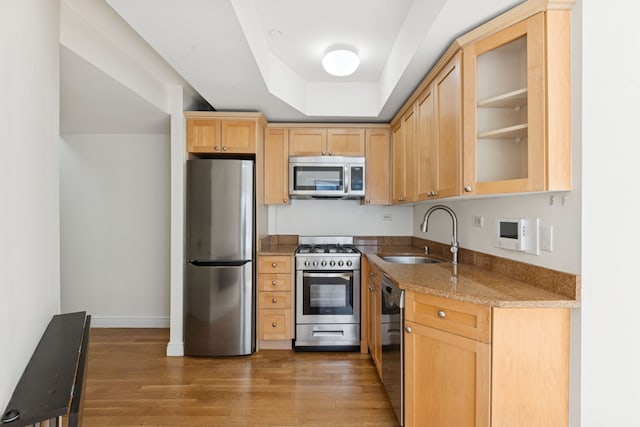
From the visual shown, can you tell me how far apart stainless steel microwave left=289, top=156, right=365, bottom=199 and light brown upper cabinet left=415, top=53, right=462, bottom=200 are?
0.89 m

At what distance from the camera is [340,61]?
2.48m

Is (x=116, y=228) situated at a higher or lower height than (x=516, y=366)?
higher

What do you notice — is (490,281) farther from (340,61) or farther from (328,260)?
(340,61)

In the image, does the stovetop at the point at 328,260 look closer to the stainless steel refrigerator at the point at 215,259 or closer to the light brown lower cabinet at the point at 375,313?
the light brown lower cabinet at the point at 375,313

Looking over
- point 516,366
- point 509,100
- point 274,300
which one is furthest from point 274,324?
point 509,100

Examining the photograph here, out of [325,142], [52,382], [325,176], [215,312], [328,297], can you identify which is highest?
[325,142]

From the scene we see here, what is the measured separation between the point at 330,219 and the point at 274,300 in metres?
1.17

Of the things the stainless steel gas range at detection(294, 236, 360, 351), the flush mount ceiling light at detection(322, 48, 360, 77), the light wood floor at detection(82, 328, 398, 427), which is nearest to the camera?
the light wood floor at detection(82, 328, 398, 427)

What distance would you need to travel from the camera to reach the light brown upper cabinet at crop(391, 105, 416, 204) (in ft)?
8.96

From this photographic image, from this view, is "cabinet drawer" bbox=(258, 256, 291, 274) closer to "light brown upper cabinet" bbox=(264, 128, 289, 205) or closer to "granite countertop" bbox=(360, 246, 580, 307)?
"light brown upper cabinet" bbox=(264, 128, 289, 205)

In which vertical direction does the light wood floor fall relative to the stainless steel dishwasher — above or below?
below
